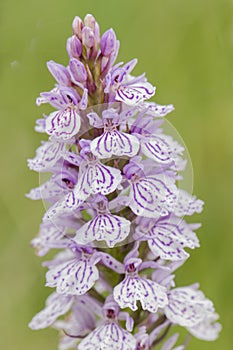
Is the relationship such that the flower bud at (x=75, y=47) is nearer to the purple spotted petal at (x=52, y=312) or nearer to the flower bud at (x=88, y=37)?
the flower bud at (x=88, y=37)

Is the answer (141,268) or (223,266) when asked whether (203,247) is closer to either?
(223,266)

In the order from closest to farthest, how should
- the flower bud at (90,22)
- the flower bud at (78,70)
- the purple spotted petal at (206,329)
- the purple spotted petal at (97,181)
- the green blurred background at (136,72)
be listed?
the purple spotted petal at (97,181)
the flower bud at (78,70)
the flower bud at (90,22)
the purple spotted petal at (206,329)
the green blurred background at (136,72)

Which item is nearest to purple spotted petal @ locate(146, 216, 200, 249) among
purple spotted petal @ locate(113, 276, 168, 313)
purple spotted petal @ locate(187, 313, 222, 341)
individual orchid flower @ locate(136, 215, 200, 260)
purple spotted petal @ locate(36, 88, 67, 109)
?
individual orchid flower @ locate(136, 215, 200, 260)

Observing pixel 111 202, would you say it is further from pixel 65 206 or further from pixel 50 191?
pixel 50 191

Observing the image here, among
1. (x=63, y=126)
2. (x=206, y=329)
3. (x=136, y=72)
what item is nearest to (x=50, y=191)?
(x=63, y=126)

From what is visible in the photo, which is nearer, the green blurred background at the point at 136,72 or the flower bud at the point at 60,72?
the flower bud at the point at 60,72

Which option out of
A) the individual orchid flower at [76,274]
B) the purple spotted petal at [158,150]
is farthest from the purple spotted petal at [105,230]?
the purple spotted petal at [158,150]
